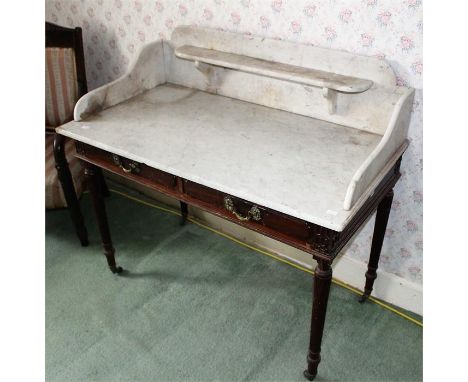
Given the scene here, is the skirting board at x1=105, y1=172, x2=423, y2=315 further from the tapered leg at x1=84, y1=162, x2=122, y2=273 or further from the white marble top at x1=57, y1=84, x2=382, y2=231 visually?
the white marble top at x1=57, y1=84, x2=382, y2=231

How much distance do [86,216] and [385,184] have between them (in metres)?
1.74

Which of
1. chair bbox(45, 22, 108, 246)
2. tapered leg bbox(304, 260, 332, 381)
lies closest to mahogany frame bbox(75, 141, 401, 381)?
tapered leg bbox(304, 260, 332, 381)

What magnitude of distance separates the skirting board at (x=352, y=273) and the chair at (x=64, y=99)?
69 centimetres

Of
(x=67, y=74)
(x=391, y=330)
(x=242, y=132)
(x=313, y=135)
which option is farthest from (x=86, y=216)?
(x=391, y=330)

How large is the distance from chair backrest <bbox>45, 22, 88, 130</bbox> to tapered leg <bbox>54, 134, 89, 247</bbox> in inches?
16.9

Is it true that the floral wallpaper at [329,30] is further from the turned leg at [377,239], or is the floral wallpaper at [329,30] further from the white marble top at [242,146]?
the white marble top at [242,146]

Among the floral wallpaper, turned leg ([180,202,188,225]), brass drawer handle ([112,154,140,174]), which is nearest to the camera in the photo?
the floral wallpaper

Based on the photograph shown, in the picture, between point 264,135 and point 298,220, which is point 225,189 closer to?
point 298,220

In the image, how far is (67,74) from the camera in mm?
2281

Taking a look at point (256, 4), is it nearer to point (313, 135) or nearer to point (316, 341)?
point (313, 135)

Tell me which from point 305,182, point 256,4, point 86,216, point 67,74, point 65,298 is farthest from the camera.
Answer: point 86,216

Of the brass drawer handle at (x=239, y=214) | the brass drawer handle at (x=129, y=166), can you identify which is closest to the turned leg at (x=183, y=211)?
the brass drawer handle at (x=129, y=166)

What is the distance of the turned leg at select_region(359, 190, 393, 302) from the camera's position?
1733mm

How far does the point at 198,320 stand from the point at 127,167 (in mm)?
770
